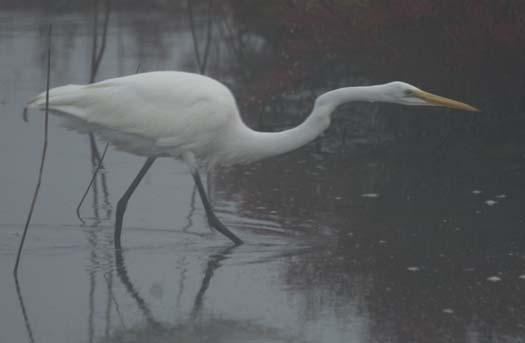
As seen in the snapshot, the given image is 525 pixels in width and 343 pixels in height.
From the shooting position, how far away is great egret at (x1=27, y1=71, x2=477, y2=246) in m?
8.34

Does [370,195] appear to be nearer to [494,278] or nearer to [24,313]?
[494,278]

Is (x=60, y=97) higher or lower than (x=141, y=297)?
higher

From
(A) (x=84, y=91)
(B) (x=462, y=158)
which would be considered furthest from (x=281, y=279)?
(B) (x=462, y=158)

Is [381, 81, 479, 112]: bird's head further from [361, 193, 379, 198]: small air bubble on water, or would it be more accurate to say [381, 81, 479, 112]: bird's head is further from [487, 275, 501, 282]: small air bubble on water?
[361, 193, 379, 198]: small air bubble on water

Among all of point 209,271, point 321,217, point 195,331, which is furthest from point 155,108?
point 195,331

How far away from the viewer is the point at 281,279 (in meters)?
7.43

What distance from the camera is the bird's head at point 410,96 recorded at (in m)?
8.30

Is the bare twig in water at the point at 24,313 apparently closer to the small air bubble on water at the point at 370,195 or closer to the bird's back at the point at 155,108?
the bird's back at the point at 155,108

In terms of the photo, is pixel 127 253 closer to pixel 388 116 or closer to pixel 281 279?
pixel 281 279

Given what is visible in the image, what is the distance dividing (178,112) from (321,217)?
1455mm

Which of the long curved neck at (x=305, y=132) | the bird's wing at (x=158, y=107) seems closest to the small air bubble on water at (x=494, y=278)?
the long curved neck at (x=305, y=132)

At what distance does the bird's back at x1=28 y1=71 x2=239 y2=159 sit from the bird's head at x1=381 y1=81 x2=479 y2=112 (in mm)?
1133

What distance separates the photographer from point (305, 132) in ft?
27.9

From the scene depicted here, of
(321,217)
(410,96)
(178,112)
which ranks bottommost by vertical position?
(321,217)
